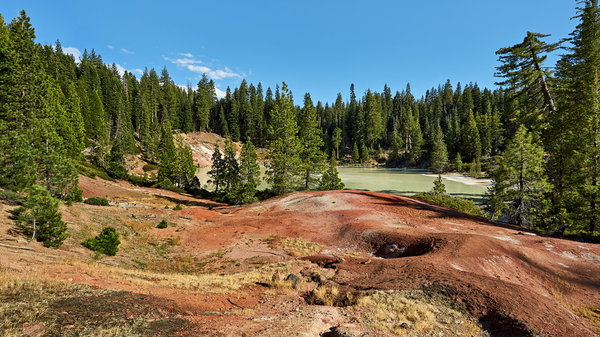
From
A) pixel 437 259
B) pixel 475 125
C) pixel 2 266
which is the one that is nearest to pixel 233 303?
pixel 2 266

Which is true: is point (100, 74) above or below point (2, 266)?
above

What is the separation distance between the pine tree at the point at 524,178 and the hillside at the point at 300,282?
197 inches

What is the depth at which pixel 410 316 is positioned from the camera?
26.4 ft

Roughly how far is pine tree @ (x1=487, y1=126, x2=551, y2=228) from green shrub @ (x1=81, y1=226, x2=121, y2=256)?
2854cm

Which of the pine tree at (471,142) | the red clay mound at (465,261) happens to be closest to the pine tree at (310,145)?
the red clay mound at (465,261)

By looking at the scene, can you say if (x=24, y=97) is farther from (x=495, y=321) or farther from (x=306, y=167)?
(x=495, y=321)

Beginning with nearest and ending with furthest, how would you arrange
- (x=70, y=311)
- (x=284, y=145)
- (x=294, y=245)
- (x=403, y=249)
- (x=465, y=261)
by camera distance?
(x=70, y=311) → (x=465, y=261) → (x=403, y=249) → (x=294, y=245) → (x=284, y=145)

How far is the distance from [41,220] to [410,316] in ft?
54.3

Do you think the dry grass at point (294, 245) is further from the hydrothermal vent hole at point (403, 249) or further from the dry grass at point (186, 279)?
the hydrothermal vent hole at point (403, 249)

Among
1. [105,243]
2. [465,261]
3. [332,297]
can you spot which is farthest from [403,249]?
[105,243]

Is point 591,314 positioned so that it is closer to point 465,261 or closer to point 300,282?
point 465,261

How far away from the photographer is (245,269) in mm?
14562

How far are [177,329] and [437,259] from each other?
1130 cm

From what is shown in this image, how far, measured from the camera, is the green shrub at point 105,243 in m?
14.6
